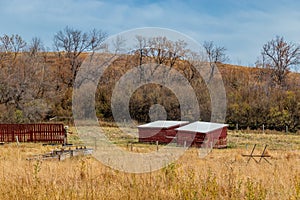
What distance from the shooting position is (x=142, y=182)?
5.19m

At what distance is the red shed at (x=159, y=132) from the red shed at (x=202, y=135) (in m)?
1.32

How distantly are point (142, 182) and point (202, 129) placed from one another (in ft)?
66.3

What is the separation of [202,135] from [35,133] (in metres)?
11.8

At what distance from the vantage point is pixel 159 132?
2733 cm

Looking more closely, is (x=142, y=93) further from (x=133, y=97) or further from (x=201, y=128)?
(x=201, y=128)

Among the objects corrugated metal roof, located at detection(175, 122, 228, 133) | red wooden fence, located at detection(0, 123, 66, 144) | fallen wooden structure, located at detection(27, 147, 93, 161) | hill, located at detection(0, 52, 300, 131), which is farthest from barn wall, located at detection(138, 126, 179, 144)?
fallen wooden structure, located at detection(27, 147, 93, 161)

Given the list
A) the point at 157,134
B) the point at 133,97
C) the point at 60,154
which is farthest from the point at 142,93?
the point at 60,154

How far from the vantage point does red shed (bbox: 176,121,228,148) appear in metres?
24.7

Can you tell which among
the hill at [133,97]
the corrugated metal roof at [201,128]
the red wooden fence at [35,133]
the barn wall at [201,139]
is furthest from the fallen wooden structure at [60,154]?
the hill at [133,97]

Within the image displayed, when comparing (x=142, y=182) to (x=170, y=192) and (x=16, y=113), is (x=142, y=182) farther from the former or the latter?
(x=16, y=113)

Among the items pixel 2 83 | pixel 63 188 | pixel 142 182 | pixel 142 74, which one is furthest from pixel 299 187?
pixel 2 83

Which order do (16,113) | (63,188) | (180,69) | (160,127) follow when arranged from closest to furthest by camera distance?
(63,188), (160,127), (16,113), (180,69)

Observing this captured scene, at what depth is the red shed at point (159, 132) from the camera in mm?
26938

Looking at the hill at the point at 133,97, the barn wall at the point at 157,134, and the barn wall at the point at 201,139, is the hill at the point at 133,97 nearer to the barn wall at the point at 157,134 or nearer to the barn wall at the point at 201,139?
the barn wall at the point at 157,134
